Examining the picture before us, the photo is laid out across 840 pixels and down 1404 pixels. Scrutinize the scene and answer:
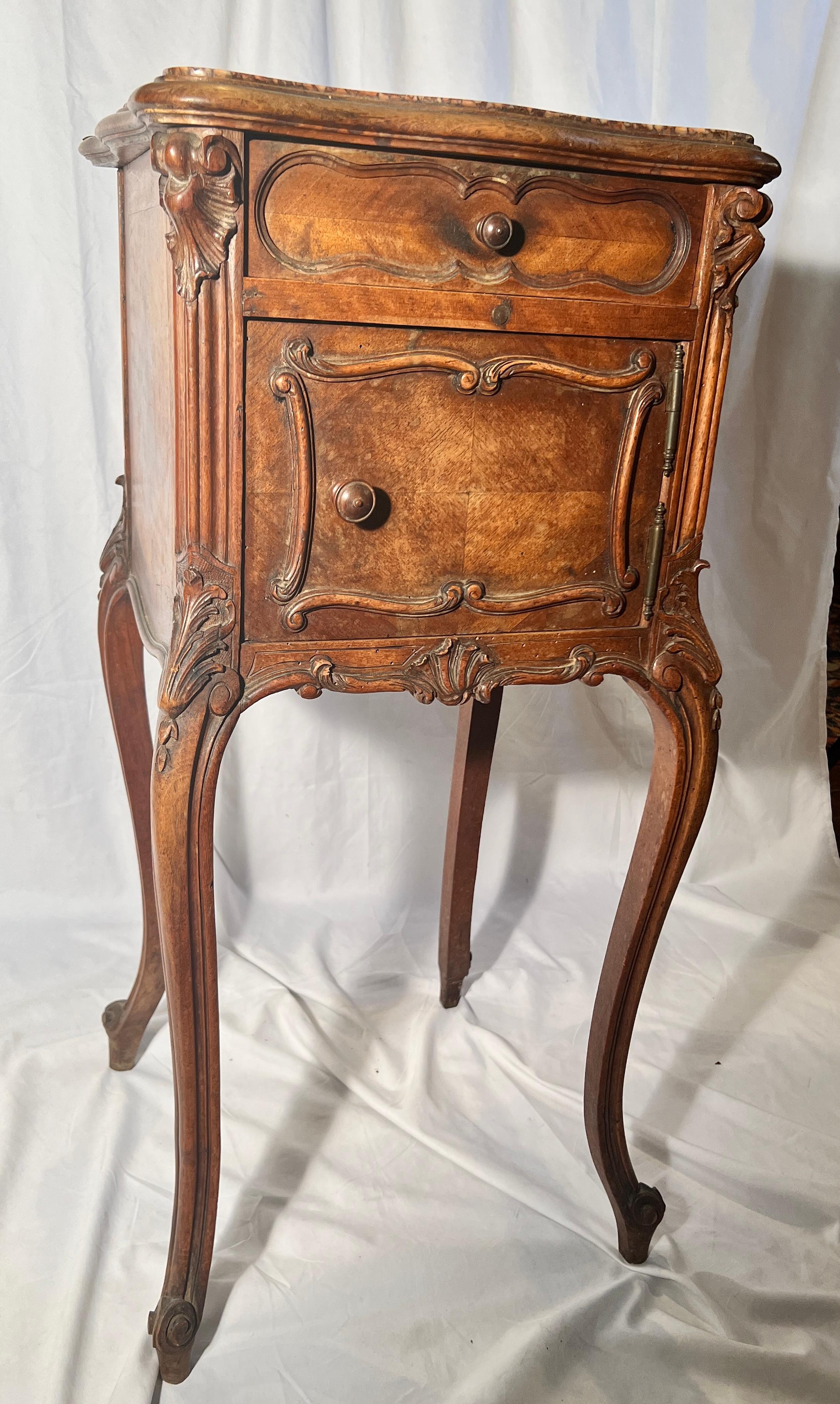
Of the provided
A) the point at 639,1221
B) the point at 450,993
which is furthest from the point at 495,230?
the point at 450,993

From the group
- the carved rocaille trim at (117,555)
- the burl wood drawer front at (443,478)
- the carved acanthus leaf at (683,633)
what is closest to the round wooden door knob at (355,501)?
the burl wood drawer front at (443,478)

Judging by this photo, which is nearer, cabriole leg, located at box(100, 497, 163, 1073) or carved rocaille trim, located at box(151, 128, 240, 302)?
carved rocaille trim, located at box(151, 128, 240, 302)

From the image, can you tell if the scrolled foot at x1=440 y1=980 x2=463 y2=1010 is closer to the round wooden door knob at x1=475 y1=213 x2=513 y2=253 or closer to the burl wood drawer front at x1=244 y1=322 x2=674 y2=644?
the burl wood drawer front at x1=244 y1=322 x2=674 y2=644

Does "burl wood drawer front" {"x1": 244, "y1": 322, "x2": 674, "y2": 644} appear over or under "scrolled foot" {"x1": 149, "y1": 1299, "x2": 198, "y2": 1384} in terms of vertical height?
over

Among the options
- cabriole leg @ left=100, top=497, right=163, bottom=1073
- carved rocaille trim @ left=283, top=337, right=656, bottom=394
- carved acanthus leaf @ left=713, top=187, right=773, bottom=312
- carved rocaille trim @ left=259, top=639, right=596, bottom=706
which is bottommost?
cabriole leg @ left=100, top=497, right=163, bottom=1073

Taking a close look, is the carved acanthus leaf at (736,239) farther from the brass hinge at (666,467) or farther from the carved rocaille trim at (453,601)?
the carved rocaille trim at (453,601)

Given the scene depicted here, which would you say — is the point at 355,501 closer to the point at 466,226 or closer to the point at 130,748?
the point at 466,226

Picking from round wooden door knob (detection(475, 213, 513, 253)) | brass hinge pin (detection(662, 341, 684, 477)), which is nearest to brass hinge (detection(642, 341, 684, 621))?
brass hinge pin (detection(662, 341, 684, 477))

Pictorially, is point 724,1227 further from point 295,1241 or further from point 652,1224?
point 295,1241

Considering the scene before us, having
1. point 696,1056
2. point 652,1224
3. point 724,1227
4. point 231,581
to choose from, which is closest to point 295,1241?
point 652,1224

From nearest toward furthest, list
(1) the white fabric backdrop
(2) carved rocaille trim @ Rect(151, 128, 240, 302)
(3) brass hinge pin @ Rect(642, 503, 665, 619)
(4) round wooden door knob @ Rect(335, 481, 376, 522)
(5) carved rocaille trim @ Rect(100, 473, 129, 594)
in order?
(2) carved rocaille trim @ Rect(151, 128, 240, 302)
(4) round wooden door knob @ Rect(335, 481, 376, 522)
(3) brass hinge pin @ Rect(642, 503, 665, 619)
(1) the white fabric backdrop
(5) carved rocaille trim @ Rect(100, 473, 129, 594)

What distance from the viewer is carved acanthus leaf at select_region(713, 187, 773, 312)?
1025 mm

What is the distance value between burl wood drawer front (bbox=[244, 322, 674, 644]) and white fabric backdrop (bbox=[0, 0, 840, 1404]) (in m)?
0.76

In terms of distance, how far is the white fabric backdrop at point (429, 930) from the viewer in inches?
49.8
